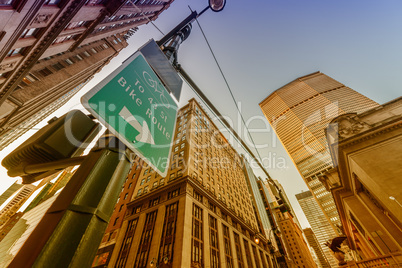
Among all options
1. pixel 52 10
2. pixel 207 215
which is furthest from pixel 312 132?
pixel 52 10

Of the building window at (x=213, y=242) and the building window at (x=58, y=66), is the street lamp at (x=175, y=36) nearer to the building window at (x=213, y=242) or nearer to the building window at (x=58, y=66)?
the building window at (x=213, y=242)

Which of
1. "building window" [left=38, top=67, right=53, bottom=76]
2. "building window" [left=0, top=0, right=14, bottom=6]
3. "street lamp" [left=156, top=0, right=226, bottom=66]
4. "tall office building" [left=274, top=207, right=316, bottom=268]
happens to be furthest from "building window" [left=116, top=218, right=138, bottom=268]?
"tall office building" [left=274, top=207, right=316, bottom=268]

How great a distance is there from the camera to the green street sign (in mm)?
1725

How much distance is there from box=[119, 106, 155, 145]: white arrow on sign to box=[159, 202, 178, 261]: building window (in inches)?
1034

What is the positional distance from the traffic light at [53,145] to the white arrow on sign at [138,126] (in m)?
0.34

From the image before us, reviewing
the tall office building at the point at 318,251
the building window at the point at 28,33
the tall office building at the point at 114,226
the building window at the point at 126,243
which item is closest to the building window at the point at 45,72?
the building window at the point at 28,33

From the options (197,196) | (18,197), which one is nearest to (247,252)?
(197,196)

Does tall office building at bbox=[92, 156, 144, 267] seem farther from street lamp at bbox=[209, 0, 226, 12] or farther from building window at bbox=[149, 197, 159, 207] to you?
street lamp at bbox=[209, 0, 226, 12]

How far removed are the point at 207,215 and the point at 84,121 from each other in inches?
1329

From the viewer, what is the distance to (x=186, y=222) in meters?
26.6

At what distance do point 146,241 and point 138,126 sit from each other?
31696mm

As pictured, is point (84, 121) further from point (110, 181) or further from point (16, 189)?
point (16, 189)

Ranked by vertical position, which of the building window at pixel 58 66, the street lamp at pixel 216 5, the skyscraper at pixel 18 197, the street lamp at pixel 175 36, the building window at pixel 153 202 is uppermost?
the skyscraper at pixel 18 197

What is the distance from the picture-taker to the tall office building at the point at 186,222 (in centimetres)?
2528
